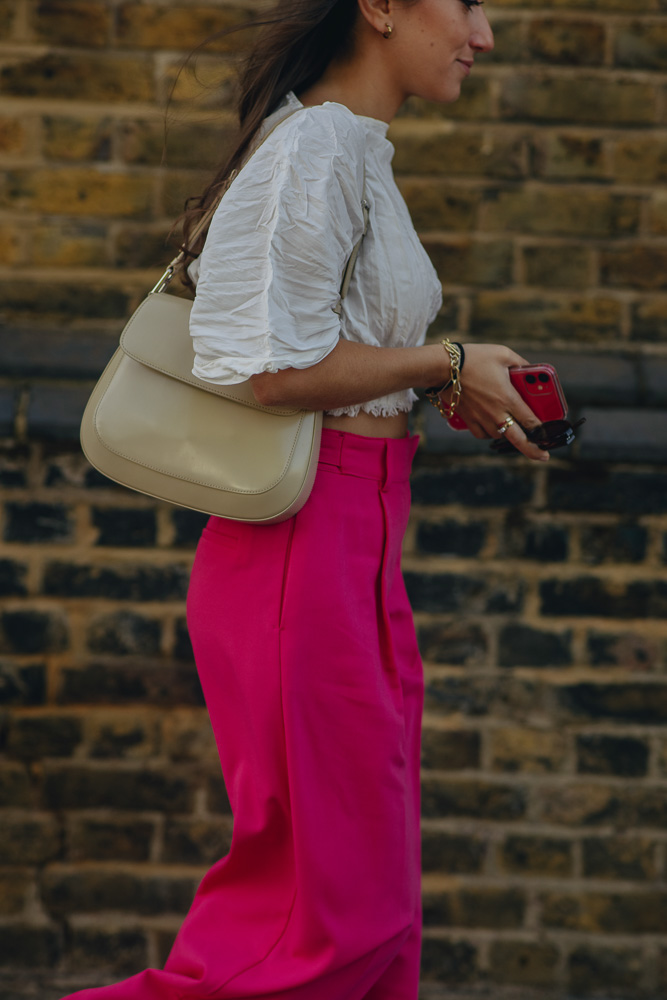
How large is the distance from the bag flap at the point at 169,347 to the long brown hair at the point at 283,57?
161 mm

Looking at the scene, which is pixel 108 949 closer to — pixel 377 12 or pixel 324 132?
pixel 324 132

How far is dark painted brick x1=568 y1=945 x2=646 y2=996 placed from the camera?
2520mm

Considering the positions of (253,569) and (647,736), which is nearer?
(253,569)

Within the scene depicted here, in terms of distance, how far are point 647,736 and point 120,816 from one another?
1410 millimetres

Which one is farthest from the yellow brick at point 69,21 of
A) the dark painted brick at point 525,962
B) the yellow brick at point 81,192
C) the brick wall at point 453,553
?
the dark painted brick at point 525,962

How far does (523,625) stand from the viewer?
2482 millimetres

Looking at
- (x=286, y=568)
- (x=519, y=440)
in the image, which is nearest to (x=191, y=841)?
(x=286, y=568)

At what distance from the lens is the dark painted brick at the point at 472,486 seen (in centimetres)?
244

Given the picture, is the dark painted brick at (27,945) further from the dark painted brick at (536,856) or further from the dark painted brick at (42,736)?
the dark painted brick at (536,856)

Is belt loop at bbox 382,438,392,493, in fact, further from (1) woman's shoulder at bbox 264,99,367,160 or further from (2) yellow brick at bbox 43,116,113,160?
(2) yellow brick at bbox 43,116,113,160

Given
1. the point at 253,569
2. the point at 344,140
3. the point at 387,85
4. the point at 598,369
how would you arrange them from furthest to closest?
1. the point at 598,369
2. the point at 387,85
3. the point at 253,569
4. the point at 344,140

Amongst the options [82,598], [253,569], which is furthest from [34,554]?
[253,569]

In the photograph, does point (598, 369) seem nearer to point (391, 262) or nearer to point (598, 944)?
point (391, 262)

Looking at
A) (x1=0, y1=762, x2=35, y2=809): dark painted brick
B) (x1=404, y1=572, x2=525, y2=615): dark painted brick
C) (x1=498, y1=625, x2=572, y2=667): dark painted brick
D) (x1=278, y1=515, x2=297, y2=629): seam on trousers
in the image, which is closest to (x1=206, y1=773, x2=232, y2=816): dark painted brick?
(x1=0, y1=762, x2=35, y2=809): dark painted brick
